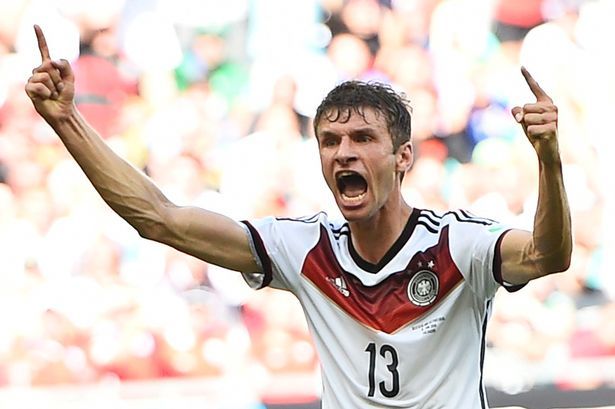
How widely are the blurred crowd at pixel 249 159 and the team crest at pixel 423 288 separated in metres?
3.19

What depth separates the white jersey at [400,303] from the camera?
3.50m

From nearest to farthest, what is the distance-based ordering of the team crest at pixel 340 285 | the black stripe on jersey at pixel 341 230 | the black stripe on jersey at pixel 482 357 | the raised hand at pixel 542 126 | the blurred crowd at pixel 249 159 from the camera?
1. the raised hand at pixel 542 126
2. the black stripe on jersey at pixel 482 357
3. the team crest at pixel 340 285
4. the black stripe on jersey at pixel 341 230
5. the blurred crowd at pixel 249 159

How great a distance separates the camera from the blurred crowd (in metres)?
6.78

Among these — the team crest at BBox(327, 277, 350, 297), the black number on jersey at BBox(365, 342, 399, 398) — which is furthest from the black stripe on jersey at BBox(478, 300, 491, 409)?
the team crest at BBox(327, 277, 350, 297)

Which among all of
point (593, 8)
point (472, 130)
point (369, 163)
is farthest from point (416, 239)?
point (593, 8)

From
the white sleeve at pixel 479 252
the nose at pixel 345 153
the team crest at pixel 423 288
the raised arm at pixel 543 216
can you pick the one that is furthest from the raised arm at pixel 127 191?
the raised arm at pixel 543 216

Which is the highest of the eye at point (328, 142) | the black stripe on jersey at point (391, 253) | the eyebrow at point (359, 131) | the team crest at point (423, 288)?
the eyebrow at point (359, 131)

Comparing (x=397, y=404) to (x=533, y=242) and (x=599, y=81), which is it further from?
(x=599, y=81)

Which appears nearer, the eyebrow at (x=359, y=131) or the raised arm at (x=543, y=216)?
the raised arm at (x=543, y=216)

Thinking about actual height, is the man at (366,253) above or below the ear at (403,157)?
below

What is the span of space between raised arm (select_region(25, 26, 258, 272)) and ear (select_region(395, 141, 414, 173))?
0.47 meters

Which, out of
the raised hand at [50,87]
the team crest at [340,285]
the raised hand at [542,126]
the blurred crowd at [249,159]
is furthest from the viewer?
the blurred crowd at [249,159]

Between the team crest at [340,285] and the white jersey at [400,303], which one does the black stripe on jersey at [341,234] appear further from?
the team crest at [340,285]

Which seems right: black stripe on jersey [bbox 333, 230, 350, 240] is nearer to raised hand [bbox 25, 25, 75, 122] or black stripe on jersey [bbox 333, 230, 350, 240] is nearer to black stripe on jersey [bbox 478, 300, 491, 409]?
black stripe on jersey [bbox 478, 300, 491, 409]
